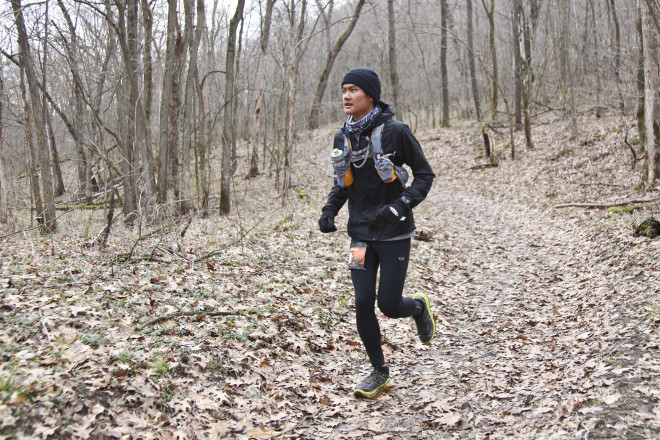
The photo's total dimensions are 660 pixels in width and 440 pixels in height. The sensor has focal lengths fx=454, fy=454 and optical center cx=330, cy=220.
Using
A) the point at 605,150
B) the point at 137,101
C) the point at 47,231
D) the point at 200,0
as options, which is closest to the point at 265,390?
the point at 47,231

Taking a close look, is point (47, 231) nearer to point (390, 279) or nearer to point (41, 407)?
point (41, 407)

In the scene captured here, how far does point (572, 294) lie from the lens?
6543 mm

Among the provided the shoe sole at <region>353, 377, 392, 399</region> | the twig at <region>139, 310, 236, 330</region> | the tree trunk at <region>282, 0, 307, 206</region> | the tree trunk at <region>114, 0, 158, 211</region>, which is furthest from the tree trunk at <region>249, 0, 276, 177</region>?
the shoe sole at <region>353, 377, 392, 399</region>

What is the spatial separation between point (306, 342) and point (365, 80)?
114 inches

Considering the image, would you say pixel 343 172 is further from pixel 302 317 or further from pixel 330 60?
pixel 330 60

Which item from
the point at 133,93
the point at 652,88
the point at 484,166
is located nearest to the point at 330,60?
the point at 484,166

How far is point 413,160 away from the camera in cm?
359

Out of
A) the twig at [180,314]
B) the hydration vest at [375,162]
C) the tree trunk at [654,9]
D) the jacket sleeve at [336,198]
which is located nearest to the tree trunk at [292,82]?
the tree trunk at [654,9]

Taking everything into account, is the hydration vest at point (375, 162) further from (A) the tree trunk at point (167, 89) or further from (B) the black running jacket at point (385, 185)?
(A) the tree trunk at point (167, 89)

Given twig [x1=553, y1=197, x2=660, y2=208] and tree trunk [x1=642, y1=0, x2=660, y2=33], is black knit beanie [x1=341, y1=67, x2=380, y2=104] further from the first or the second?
tree trunk [x1=642, y1=0, x2=660, y2=33]

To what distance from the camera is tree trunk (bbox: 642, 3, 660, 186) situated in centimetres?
916

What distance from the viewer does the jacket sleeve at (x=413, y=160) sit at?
354 centimetres

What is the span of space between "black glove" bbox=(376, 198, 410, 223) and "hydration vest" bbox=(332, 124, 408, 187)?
0.67ft

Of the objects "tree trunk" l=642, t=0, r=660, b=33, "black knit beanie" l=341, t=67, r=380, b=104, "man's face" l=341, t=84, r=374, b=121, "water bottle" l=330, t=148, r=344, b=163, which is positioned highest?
"tree trunk" l=642, t=0, r=660, b=33
